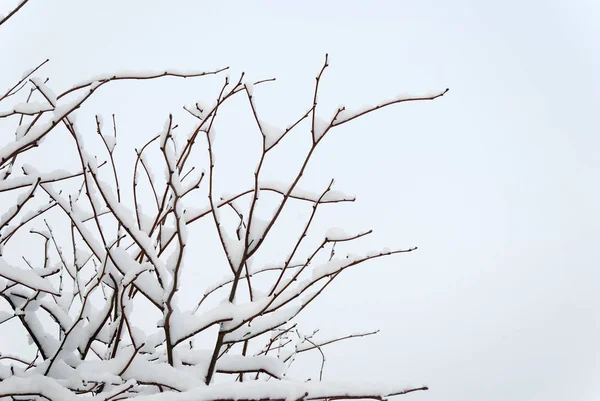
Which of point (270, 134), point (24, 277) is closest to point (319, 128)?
point (270, 134)

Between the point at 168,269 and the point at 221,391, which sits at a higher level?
the point at 168,269

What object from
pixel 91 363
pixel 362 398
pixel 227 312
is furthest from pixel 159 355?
pixel 362 398

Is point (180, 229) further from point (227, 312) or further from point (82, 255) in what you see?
point (82, 255)

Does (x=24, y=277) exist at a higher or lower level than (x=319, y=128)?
lower

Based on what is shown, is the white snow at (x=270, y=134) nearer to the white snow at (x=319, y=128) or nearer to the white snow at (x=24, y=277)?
the white snow at (x=319, y=128)

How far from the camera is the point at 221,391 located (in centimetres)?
58

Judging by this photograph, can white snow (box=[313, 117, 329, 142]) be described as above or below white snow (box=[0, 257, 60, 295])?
above

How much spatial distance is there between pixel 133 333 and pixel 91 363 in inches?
3.8

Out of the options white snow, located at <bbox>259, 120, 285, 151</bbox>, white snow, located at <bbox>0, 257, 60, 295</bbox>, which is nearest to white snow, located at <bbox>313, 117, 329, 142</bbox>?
white snow, located at <bbox>259, 120, 285, 151</bbox>

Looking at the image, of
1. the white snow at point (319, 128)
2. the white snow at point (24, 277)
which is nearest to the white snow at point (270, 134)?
the white snow at point (319, 128)

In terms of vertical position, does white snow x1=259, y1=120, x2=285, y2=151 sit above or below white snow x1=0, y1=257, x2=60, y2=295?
above

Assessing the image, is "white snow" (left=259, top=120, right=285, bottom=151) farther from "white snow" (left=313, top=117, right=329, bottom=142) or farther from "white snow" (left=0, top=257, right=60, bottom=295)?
"white snow" (left=0, top=257, right=60, bottom=295)

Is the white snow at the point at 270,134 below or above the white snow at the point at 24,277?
above

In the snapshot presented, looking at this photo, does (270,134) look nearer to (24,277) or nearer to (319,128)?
(319,128)
